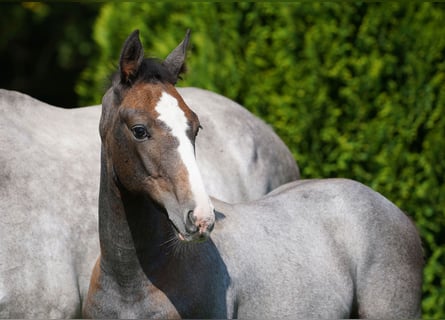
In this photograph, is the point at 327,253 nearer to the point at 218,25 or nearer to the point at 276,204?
the point at 276,204

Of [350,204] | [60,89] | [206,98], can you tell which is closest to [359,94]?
[206,98]

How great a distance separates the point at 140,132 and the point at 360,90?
2635 millimetres

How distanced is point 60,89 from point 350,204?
25.4 ft

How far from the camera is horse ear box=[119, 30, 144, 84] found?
3465 millimetres

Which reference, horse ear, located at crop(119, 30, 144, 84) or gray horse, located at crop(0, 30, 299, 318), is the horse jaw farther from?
gray horse, located at crop(0, 30, 299, 318)

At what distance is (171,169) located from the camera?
10.8 ft

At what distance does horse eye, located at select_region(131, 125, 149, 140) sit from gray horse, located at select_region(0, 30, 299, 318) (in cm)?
46

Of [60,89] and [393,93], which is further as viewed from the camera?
[60,89]

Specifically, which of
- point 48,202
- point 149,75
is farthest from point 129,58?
point 48,202

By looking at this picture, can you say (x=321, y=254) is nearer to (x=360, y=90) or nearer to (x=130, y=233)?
(x=130, y=233)

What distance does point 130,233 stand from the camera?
359 cm

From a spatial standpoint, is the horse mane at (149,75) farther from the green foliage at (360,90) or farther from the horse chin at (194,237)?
the green foliage at (360,90)

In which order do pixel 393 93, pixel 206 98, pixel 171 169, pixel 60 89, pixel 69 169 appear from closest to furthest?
pixel 171 169, pixel 69 169, pixel 206 98, pixel 393 93, pixel 60 89

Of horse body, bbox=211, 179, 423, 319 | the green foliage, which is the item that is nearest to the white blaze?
→ horse body, bbox=211, 179, 423, 319
